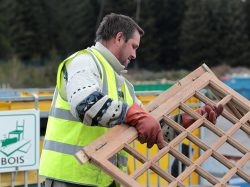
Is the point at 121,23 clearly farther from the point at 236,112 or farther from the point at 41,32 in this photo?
the point at 41,32

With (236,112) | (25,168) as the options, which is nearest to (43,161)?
(236,112)

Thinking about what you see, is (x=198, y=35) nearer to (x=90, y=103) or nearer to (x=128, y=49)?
(x=128, y=49)

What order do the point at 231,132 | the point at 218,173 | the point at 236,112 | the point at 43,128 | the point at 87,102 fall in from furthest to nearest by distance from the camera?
the point at 218,173 < the point at 43,128 < the point at 236,112 < the point at 231,132 < the point at 87,102

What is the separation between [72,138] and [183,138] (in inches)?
26.2

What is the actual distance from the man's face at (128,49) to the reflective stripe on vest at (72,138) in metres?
0.12

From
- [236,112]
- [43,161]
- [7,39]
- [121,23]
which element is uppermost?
[7,39]

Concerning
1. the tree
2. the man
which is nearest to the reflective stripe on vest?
the man

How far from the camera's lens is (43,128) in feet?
22.9

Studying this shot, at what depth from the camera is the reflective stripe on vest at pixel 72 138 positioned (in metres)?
3.65

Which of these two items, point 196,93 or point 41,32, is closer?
point 196,93

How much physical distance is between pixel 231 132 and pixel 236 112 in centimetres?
42

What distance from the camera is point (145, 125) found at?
3.30m

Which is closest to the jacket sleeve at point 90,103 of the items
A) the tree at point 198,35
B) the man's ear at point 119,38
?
the man's ear at point 119,38

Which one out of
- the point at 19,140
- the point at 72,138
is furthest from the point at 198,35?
the point at 72,138
